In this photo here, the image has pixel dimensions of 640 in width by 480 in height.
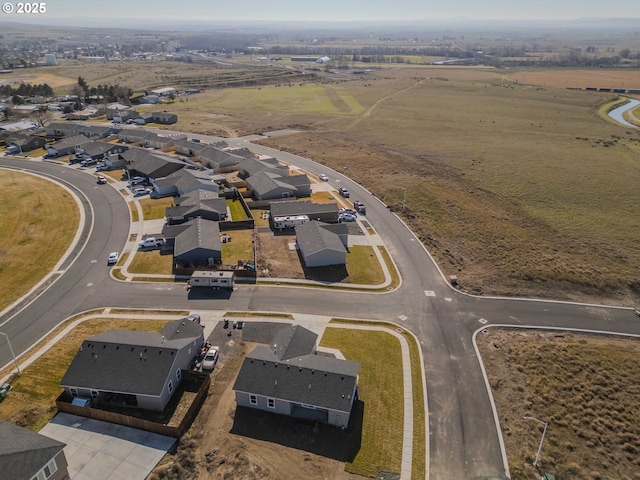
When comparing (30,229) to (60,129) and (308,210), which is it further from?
(60,129)

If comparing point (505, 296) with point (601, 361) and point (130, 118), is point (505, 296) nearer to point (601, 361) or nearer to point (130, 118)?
point (601, 361)

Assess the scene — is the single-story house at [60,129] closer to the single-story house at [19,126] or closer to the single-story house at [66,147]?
the single-story house at [19,126]

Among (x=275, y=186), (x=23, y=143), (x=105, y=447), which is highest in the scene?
(x=23, y=143)

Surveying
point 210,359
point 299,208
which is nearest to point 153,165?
point 299,208

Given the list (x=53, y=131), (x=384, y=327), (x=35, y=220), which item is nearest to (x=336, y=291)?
Result: (x=384, y=327)

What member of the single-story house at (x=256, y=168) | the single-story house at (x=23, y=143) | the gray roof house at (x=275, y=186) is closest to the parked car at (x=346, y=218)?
the gray roof house at (x=275, y=186)

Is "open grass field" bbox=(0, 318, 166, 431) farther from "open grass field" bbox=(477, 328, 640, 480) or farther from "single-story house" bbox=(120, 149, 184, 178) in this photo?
"single-story house" bbox=(120, 149, 184, 178)
